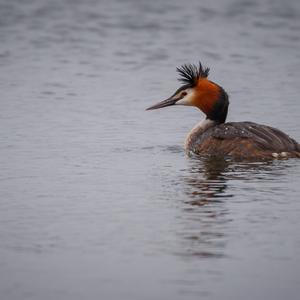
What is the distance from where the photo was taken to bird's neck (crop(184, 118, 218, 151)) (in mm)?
→ 14250

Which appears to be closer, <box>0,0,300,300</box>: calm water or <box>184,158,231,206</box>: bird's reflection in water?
<box>0,0,300,300</box>: calm water

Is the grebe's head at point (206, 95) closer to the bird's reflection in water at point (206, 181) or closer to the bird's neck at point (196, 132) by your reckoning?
the bird's neck at point (196, 132)

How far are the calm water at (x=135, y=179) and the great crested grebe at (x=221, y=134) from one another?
0.99ft

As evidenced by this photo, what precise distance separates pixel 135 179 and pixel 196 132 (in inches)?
106

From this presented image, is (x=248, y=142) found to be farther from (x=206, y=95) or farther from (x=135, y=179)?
(x=135, y=179)

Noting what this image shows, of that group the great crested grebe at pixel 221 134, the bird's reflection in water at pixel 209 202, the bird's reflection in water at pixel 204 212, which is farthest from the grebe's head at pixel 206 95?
the bird's reflection in water at pixel 204 212

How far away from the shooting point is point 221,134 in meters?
13.8

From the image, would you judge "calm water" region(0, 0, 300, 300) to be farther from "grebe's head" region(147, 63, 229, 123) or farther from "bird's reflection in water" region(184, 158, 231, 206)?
"grebe's head" region(147, 63, 229, 123)

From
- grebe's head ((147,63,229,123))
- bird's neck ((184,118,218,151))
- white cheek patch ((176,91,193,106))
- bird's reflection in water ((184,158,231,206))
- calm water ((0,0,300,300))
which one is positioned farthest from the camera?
white cheek patch ((176,91,193,106))

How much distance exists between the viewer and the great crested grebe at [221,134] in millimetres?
13383

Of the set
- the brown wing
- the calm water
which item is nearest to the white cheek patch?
the calm water

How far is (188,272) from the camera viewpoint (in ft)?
27.2

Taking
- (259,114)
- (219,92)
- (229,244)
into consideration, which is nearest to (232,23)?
(259,114)

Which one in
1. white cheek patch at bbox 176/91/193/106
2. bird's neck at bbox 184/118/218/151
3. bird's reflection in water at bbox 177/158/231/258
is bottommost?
bird's reflection in water at bbox 177/158/231/258
